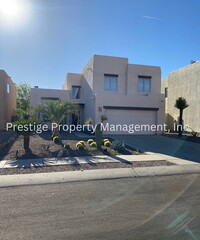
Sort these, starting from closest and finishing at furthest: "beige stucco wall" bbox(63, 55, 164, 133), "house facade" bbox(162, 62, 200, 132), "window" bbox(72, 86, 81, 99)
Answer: "beige stucco wall" bbox(63, 55, 164, 133)
"house facade" bbox(162, 62, 200, 132)
"window" bbox(72, 86, 81, 99)

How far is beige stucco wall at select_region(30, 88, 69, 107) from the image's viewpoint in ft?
83.2

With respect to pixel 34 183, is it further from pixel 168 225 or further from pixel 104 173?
pixel 168 225

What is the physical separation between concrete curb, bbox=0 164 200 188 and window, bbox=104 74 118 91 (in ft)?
54.8

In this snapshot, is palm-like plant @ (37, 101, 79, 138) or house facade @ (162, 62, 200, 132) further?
house facade @ (162, 62, 200, 132)

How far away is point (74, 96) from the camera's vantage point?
30.1 metres

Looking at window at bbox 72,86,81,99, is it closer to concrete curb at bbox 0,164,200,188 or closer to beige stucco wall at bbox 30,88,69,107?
beige stucco wall at bbox 30,88,69,107

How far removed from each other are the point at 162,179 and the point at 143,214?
9.42ft

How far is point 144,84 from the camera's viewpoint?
25656 mm

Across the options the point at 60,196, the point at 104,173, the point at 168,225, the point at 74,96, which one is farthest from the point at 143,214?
the point at 74,96

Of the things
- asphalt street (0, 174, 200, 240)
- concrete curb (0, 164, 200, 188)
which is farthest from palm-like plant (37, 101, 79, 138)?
asphalt street (0, 174, 200, 240)

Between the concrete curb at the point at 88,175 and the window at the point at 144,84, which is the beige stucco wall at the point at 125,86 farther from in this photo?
the concrete curb at the point at 88,175

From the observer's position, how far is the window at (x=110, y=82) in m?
24.5

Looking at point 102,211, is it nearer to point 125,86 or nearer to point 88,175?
point 88,175

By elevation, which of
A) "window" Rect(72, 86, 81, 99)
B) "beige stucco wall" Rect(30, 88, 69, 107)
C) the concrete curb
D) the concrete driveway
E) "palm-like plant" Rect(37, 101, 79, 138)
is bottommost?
the concrete curb
